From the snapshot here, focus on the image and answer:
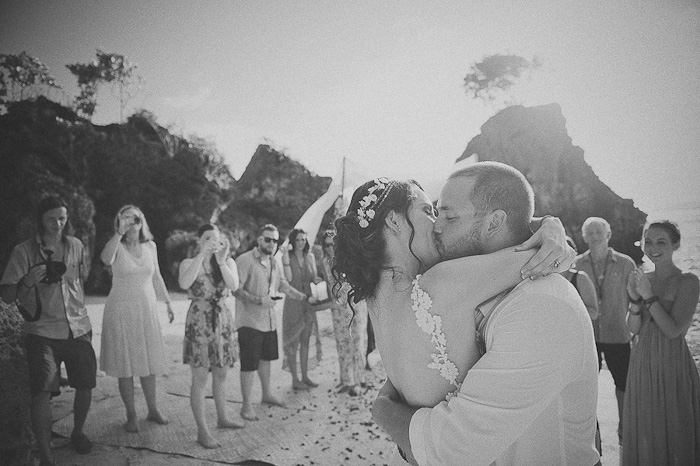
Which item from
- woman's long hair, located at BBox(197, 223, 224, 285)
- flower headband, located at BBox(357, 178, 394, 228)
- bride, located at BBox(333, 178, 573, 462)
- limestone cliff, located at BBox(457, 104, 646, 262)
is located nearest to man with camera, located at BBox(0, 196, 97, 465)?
woman's long hair, located at BBox(197, 223, 224, 285)

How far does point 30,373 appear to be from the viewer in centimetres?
342

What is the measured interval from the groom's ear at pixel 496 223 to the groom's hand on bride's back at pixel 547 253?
0.30 ft

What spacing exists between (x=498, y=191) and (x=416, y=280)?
0.42 metres

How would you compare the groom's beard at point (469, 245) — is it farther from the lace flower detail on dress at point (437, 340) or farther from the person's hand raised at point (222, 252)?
the person's hand raised at point (222, 252)

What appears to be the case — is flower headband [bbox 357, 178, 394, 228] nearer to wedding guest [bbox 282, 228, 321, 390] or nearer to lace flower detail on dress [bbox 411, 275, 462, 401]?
lace flower detail on dress [bbox 411, 275, 462, 401]

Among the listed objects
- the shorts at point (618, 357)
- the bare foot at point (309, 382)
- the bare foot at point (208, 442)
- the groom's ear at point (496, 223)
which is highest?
the groom's ear at point (496, 223)

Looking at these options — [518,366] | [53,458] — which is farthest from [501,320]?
[53,458]

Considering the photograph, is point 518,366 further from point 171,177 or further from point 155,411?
point 171,177

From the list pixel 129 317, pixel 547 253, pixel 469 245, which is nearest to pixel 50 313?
pixel 129 317

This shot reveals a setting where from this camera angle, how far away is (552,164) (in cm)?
2222

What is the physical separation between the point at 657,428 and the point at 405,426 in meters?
2.97

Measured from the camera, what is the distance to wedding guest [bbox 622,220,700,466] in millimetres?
3020

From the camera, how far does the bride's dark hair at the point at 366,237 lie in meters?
1.59

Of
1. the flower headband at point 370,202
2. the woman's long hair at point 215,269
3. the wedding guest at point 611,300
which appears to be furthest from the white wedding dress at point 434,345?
the wedding guest at point 611,300
